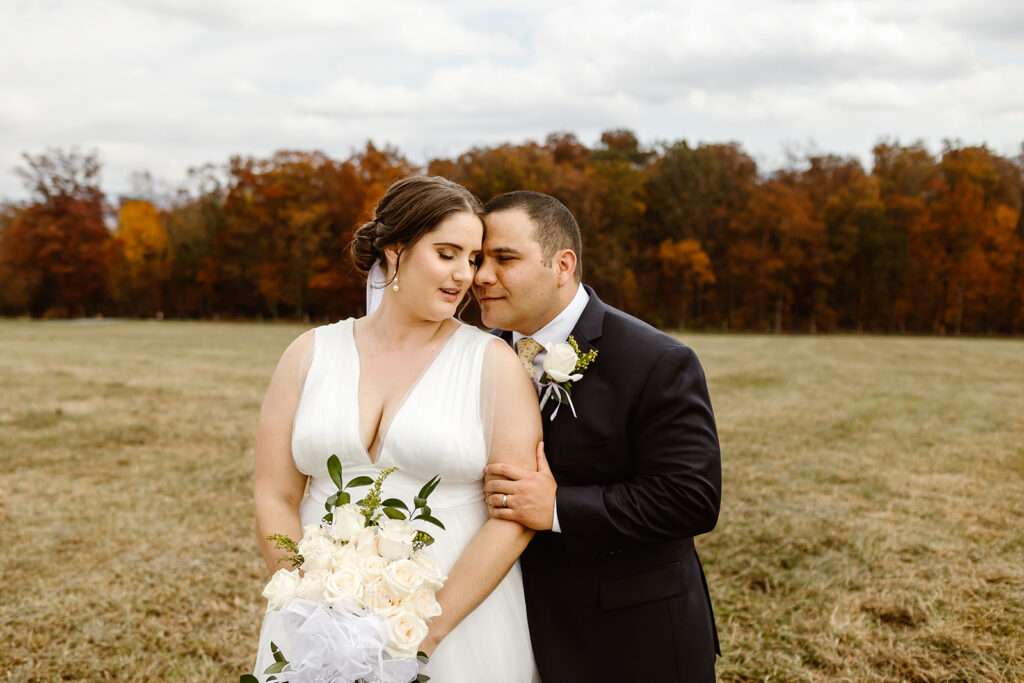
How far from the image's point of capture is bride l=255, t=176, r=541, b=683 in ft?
9.00

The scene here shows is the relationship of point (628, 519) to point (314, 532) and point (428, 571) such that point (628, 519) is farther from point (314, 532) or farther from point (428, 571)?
point (314, 532)

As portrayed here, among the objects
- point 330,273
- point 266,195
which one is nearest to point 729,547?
point 330,273

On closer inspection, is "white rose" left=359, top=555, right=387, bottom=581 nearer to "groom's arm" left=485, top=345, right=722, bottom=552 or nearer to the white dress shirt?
"groom's arm" left=485, top=345, right=722, bottom=552

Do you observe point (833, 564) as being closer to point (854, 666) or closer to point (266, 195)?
point (854, 666)

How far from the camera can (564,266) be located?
3.16 metres

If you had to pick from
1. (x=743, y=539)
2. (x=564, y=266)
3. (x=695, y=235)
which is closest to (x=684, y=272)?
(x=695, y=235)

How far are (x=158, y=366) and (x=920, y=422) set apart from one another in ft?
63.7

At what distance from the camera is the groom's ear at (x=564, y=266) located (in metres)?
3.13

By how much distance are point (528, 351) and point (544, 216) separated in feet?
1.94

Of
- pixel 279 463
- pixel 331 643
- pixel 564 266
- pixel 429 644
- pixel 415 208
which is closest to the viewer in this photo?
pixel 331 643

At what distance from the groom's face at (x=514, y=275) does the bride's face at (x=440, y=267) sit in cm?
10

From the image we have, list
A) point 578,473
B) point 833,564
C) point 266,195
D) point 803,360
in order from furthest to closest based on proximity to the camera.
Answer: point 266,195, point 803,360, point 833,564, point 578,473

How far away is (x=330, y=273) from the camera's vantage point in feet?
167

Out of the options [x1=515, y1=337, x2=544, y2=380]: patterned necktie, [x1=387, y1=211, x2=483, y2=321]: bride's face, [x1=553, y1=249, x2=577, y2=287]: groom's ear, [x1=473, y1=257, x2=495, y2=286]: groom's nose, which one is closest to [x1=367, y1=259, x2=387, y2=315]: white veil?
[x1=387, y1=211, x2=483, y2=321]: bride's face
